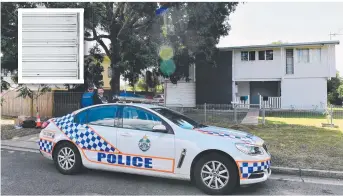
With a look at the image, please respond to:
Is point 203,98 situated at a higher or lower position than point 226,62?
lower

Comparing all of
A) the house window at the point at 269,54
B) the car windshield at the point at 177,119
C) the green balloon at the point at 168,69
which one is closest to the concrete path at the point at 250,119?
the green balloon at the point at 168,69

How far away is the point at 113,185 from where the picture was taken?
4.84m

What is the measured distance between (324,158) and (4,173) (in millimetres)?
6667

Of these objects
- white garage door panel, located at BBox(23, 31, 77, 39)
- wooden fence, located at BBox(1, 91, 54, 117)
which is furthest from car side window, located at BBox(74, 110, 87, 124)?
wooden fence, located at BBox(1, 91, 54, 117)

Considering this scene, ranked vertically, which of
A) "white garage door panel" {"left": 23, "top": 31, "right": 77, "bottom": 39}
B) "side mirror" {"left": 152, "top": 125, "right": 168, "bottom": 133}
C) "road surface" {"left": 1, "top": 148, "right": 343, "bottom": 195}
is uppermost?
"white garage door panel" {"left": 23, "top": 31, "right": 77, "bottom": 39}

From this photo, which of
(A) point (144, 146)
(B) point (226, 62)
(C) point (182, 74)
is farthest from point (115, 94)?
(A) point (144, 146)

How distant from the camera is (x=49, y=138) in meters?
5.66

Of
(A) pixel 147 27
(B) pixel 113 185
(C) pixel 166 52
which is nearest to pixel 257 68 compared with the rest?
(C) pixel 166 52

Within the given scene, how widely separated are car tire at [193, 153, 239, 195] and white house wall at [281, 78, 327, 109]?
16605mm

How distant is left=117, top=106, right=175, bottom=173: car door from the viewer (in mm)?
4691

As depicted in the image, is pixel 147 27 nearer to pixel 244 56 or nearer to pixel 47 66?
pixel 47 66

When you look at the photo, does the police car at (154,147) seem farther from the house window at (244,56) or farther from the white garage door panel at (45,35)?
the house window at (244,56)

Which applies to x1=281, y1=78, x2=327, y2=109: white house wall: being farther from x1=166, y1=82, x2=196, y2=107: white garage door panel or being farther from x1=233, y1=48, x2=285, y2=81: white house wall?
x1=166, y1=82, x2=196, y2=107: white garage door panel

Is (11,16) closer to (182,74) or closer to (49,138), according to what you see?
(49,138)
